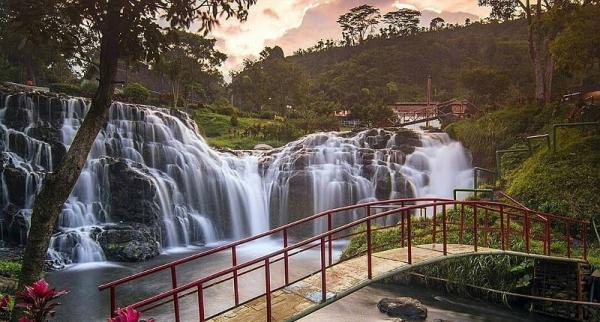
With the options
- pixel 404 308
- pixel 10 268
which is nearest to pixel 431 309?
pixel 404 308

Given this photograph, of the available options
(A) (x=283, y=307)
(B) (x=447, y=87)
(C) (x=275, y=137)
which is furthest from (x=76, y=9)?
(B) (x=447, y=87)

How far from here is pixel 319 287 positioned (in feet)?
23.9

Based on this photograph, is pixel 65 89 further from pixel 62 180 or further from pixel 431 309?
pixel 62 180

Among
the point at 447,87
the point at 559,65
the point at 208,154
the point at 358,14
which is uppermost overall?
the point at 358,14

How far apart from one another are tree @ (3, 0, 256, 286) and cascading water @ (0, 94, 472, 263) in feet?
39.3

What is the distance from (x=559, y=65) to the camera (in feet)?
63.3

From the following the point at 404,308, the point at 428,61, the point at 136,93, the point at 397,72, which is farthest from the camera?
the point at 428,61

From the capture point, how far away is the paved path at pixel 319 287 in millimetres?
6551

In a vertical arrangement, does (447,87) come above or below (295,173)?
above

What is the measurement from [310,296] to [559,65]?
17.2 m

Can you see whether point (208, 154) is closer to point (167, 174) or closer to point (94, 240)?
point (167, 174)

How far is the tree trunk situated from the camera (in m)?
5.71

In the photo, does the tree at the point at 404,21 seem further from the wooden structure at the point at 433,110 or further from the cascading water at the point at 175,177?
the cascading water at the point at 175,177

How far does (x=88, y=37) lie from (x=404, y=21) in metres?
94.2
